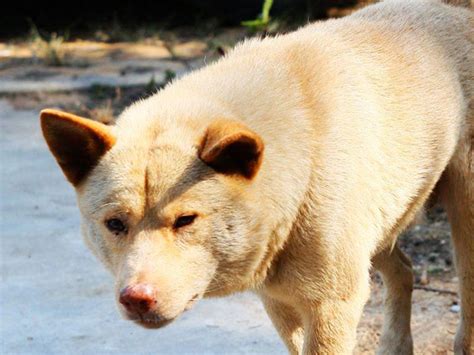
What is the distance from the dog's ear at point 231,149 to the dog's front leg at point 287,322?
987 millimetres

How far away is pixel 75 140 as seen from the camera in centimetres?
339

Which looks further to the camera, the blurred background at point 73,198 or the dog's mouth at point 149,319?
the blurred background at point 73,198

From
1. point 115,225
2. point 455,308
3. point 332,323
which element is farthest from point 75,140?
point 455,308

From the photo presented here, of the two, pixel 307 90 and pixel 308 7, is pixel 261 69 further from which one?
pixel 308 7

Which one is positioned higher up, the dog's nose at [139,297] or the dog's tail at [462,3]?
the dog's tail at [462,3]

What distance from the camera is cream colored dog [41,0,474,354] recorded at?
318 centimetres

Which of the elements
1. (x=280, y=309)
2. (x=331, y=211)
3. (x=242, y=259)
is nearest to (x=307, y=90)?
(x=331, y=211)

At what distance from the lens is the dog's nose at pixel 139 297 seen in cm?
303

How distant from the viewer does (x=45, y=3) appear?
13031mm

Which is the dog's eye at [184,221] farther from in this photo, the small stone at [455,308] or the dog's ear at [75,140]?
the small stone at [455,308]

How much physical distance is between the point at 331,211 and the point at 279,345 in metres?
1.54

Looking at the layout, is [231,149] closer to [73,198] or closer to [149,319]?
[149,319]

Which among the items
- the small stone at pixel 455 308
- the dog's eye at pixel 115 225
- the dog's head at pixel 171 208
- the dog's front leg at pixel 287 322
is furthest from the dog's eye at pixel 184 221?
the small stone at pixel 455 308

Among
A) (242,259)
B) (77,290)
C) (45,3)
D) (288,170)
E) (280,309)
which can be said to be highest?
(288,170)
